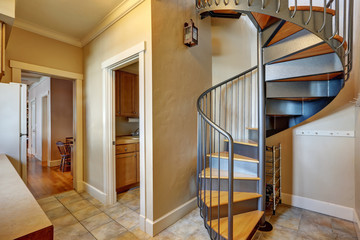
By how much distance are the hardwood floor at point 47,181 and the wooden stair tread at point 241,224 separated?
9.06 ft

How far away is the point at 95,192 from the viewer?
268cm

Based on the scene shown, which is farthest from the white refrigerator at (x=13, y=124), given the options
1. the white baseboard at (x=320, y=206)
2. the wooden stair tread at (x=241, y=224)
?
the white baseboard at (x=320, y=206)

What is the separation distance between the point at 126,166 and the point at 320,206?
9.39ft

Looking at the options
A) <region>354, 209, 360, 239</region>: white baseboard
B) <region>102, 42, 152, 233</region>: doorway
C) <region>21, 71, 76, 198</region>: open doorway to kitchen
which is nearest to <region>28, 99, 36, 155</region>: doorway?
<region>21, 71, 76, 198</region>: open doorway to kitchen

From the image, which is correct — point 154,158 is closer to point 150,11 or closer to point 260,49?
point 150,11

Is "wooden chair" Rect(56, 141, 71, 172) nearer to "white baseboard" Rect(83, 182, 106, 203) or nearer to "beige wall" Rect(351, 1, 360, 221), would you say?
"white baseboard" Rect(83, 182, 106, 203)

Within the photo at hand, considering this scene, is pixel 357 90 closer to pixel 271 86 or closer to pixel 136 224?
pixel 271 86

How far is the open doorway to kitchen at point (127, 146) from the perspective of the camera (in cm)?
270

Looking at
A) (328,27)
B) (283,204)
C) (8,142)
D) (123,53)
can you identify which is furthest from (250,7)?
(8,142)

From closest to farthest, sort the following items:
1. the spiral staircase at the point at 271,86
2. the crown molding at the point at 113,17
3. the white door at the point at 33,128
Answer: the spiral staircase at the point at 271,86
the crown molding at the point at 113,17
the white door at the point at 33,128

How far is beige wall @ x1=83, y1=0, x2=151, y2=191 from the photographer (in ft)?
6.33

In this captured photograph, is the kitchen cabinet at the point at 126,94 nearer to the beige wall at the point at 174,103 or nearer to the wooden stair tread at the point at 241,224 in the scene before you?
the beige wall at the point at 174,103

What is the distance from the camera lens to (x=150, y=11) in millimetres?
1840

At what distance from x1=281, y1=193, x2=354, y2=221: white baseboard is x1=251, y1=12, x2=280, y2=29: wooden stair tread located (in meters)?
2.30
